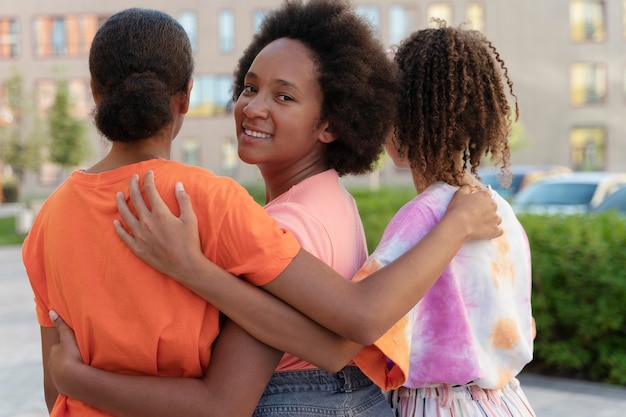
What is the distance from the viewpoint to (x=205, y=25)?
122 ft

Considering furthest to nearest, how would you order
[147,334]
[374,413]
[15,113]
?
[15,113], [374,413], [147,334]

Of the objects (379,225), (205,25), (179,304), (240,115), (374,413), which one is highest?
(205,25)

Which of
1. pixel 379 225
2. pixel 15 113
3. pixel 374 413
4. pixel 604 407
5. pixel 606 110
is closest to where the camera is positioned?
pixel 374 413

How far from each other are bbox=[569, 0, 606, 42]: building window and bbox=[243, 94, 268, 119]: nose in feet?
117

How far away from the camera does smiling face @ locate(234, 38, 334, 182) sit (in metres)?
2.01

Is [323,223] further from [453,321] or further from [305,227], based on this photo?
[453,321]

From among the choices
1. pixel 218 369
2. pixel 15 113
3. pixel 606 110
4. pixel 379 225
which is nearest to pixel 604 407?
pixel 379 225

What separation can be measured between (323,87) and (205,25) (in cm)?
3631

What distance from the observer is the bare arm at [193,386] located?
5.50 ft

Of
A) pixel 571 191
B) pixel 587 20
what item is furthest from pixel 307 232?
pixel 587 20

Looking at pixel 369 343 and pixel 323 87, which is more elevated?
pixel 323 87

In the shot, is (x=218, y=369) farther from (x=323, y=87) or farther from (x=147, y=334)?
(x=323, y=87)

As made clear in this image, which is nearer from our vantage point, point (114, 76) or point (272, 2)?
point (114, 76)

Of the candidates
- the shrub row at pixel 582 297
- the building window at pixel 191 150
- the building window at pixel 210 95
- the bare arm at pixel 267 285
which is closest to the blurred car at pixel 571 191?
the shrub row at pixel 582 297
